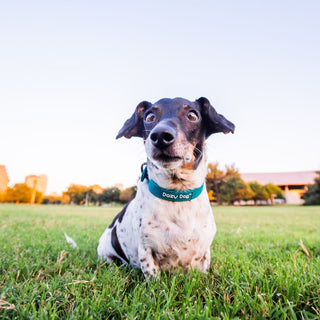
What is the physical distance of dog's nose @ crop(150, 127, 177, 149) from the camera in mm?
1895

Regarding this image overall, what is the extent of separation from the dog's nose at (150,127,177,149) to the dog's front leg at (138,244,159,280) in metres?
0.93

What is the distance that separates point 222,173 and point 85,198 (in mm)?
43648

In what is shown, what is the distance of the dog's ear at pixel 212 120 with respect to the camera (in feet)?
7.97

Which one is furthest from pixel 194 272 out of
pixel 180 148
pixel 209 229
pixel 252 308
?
pixel 180 148

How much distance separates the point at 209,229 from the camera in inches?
88.8

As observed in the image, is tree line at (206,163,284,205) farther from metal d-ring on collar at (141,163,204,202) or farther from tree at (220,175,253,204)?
metal d-ring on collar at (141,163,204,202)

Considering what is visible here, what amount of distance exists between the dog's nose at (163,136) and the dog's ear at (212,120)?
0.69 m

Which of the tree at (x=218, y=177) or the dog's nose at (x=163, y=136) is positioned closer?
the dog's nose at (x=163, y=136)

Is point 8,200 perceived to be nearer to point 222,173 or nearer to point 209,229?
point 222,173

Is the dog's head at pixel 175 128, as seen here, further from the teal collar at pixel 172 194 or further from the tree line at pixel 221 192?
the tree line at pixel 221 192

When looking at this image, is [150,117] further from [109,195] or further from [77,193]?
[77,193]

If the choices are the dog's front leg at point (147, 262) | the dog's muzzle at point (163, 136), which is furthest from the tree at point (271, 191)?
the dog's muzzle at point (163, 136)

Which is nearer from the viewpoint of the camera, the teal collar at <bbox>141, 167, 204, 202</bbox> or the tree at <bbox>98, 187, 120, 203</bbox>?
the teal collar at <bbox>141, 167, 204, 202</bbox>

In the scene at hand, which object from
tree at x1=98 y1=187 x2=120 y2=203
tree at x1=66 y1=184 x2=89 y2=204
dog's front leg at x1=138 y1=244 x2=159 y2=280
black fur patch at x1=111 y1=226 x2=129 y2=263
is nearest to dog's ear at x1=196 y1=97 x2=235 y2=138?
dog's front leg at x1=138 y1=244 x2=159 y2=280
